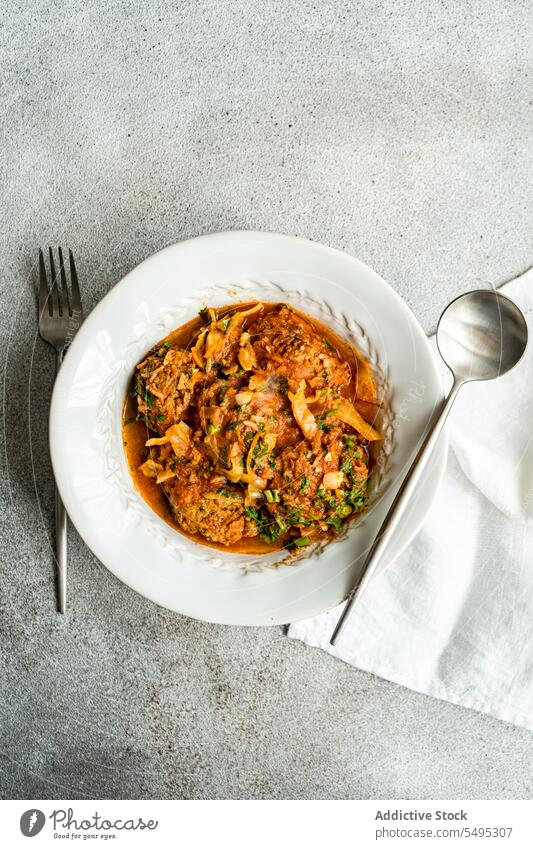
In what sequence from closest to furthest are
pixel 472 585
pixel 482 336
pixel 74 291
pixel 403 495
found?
pixel 403 495, pixel 482 336, pixel 74 291, pixel 472 585

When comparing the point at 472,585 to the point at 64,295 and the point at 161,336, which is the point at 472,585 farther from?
the point at 64,295

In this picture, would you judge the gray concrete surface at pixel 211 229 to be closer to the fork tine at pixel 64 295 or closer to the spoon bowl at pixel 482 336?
the fork tine at pixel 64 295

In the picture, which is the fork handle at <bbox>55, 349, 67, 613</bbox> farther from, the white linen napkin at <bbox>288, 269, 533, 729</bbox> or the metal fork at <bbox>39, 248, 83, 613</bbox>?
the white linen napkin at <bbox>288, 269, 533, 729</bbox>
